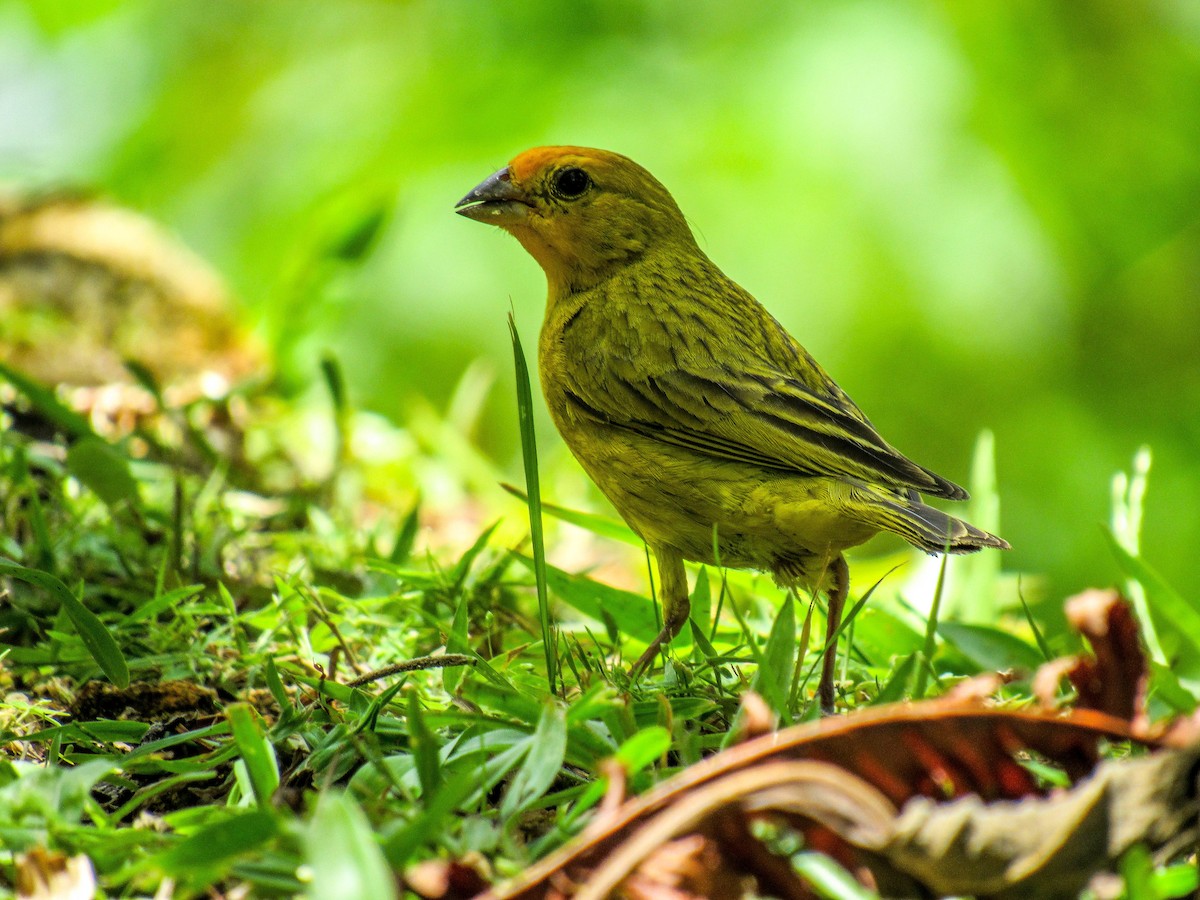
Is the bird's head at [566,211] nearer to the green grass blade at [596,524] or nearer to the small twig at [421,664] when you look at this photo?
the green grass blade at [596,524]

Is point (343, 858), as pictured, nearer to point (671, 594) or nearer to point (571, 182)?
point (671, 594)

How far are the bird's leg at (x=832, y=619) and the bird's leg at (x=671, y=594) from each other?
0.34m

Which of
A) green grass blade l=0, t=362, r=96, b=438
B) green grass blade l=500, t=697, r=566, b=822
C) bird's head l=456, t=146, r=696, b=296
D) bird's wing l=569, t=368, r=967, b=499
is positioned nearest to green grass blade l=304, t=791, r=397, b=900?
green grass blade l=500, t=697, r=566, b=822

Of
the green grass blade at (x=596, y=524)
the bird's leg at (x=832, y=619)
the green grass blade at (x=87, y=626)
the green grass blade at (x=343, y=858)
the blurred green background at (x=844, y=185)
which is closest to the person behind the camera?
the green grass blade at (x=343, y=858)

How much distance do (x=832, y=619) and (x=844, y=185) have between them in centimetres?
392

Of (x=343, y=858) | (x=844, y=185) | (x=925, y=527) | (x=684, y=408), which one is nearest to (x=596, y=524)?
(x=684, y=408)

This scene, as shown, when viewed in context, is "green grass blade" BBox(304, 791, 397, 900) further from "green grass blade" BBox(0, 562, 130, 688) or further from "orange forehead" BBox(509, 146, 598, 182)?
"orange forehead" BBox(509, 146, 598, 182)

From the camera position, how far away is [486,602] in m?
2.96

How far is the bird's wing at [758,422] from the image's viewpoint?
3.12m

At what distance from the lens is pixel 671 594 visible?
3.02 meters

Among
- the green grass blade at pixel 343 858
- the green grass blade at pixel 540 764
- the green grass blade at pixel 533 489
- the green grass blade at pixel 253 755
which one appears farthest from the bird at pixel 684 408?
the green grass blade at pixel 343 858

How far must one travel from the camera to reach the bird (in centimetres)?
305

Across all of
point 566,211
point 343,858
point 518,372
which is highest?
point 566,211

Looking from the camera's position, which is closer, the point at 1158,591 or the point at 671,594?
the point at 1158,591
